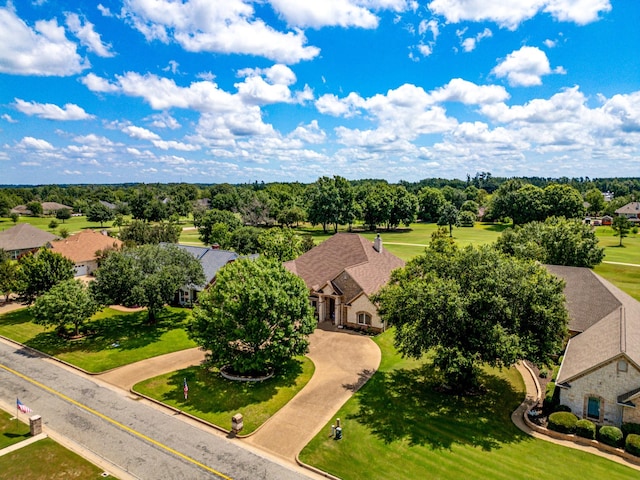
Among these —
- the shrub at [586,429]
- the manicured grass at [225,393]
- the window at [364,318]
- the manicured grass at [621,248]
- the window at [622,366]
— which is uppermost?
the manicured grass at [621,248]

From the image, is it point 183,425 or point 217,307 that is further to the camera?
point 217,307

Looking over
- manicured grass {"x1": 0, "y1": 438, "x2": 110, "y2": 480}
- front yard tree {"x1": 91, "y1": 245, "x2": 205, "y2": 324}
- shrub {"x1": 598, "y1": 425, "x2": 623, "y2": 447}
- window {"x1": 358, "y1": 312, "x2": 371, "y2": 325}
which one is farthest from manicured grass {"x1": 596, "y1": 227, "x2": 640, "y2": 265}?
manicured grass {"x1": 0, "y1": 438, "x2": 110, "y2": 480}

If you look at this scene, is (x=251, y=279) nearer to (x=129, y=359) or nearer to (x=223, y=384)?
(x=223, y=384)

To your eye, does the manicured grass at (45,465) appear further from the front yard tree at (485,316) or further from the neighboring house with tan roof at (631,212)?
the neighboring house with tan roof at (631,212)

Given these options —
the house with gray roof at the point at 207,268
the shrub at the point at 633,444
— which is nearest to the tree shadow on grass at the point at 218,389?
the house with gray roof at the point at 207,268

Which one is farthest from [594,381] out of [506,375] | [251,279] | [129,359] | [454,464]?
[129,359]

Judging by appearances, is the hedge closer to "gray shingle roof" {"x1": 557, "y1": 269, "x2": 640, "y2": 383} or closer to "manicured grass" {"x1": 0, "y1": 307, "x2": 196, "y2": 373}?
"gray shingle roof" {"x1": 557, "y1": 269, "x2": 640, "y2": 383}
